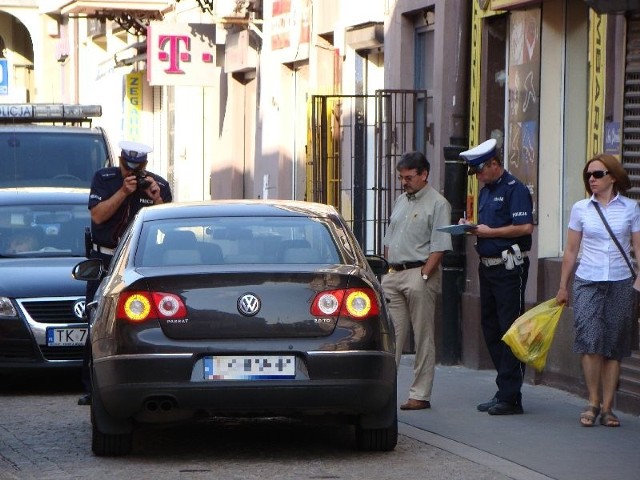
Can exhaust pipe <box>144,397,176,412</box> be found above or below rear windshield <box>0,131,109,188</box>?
below

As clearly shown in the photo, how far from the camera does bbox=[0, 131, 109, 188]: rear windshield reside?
1702 centimetres

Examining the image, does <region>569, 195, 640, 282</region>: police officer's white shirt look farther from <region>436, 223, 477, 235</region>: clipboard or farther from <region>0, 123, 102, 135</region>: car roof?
<region>0, 123, 102, 135</region>: car roof

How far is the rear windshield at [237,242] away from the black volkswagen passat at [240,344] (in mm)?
82

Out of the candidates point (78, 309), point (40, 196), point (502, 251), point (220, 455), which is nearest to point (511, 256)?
point (502, 251)

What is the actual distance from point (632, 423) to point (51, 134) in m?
8.87

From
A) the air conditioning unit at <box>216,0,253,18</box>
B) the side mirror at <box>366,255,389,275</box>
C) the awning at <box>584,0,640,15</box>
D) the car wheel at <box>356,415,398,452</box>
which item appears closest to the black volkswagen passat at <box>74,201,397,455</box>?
the car wheel at <box>356,415,398,452</box>

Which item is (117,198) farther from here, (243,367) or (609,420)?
(609,420)

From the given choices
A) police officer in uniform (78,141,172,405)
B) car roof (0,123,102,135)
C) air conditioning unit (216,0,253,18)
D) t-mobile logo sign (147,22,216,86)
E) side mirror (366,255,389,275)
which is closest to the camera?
side mirror (366,255,389,275)

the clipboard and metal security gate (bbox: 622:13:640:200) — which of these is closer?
the clipboard

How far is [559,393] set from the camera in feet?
→ 39.2

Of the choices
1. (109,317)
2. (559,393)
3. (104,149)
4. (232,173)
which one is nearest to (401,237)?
(559,393)

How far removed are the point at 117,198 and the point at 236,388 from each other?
11.0ft

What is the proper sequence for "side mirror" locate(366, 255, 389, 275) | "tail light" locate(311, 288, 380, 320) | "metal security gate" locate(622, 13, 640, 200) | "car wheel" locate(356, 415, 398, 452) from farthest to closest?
"metal security gate" locate(622, 13, 640, 200) → "side mirror" locate(366, 255, 389, 275) → "car wheel" locate(356, 415, 398, 452) → "tail light" locate(311, 288, 380, 320)

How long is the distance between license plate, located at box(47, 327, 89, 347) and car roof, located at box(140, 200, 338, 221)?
2.75m
